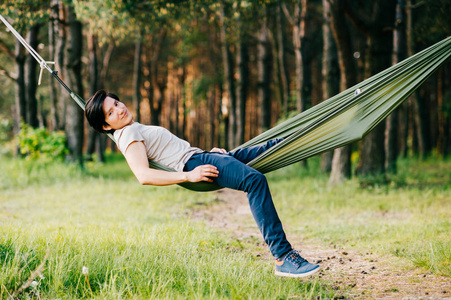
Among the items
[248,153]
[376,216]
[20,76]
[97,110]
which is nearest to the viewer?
[97,110]

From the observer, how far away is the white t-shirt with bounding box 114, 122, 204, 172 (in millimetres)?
2793

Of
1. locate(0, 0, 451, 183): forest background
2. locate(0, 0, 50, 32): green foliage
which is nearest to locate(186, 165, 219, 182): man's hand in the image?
locate(0, 0, 451, 183): forest background

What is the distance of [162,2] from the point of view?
675 centimetres

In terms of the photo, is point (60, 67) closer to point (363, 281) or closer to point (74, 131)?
point (74, 131)

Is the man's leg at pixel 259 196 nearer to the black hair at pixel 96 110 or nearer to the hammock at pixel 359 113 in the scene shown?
the hammock at pixel 359 113

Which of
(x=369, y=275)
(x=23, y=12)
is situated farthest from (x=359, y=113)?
(x=23, y=12)

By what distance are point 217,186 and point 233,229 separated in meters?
1.92

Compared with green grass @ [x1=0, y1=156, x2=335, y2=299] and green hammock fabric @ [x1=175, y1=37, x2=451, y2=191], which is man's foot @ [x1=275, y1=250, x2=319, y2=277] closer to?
green grass @ [x1=0, y1=156, x2=335, y2=299]

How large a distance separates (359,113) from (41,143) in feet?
24.7

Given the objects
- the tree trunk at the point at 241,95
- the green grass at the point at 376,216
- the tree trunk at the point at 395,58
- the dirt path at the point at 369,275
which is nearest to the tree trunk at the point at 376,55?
the tree trunk at the point at 395,58

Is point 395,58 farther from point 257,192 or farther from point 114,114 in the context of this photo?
point 114,114

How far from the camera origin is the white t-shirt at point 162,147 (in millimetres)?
2793

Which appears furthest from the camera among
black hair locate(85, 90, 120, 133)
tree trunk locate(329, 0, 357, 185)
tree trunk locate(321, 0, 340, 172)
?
tree trunk locate(321, 0, 340, 172)

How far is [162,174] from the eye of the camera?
2.59 metres
